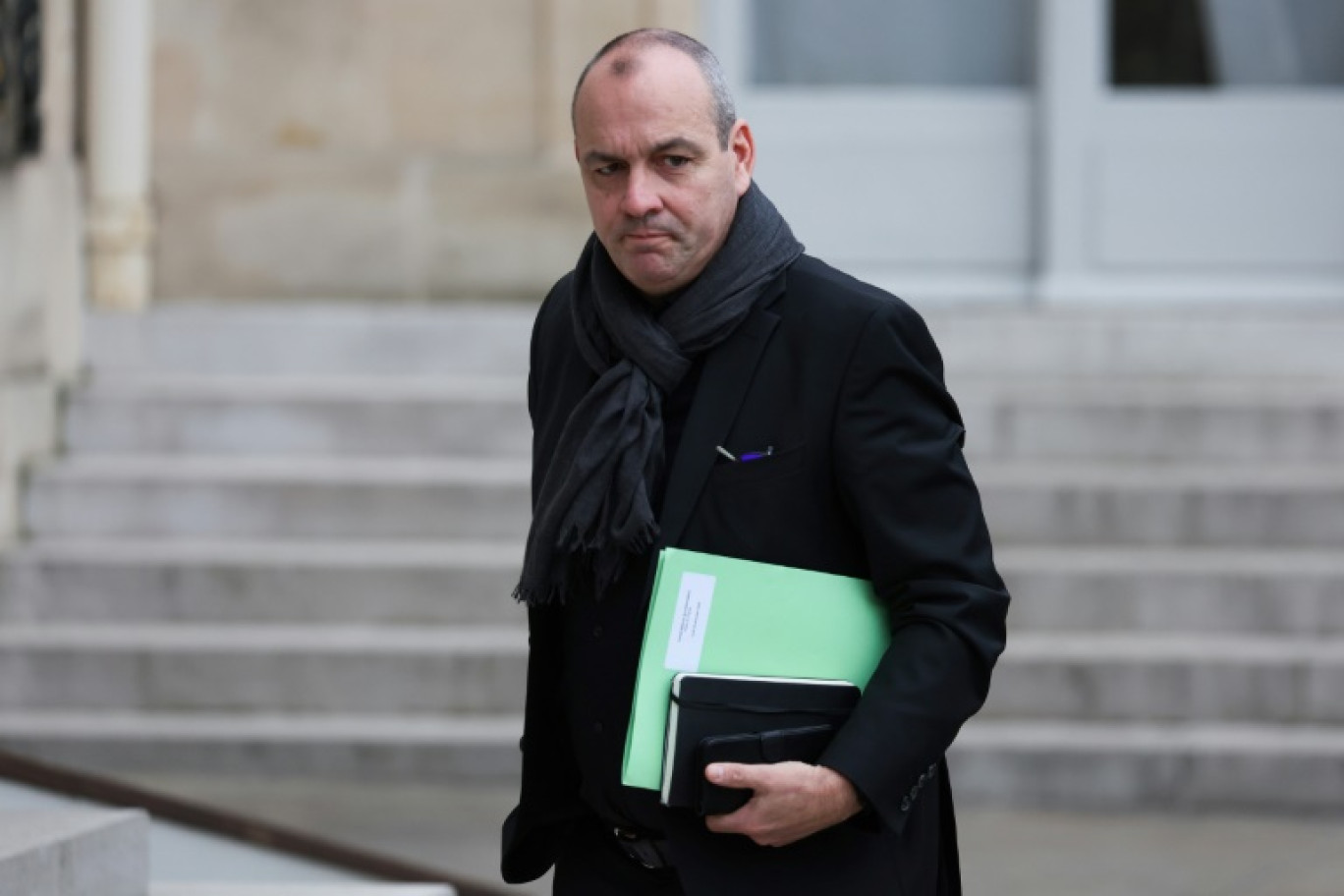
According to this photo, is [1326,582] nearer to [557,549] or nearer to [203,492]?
[203,492]

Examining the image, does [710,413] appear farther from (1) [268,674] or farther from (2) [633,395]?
(1) [268,674]

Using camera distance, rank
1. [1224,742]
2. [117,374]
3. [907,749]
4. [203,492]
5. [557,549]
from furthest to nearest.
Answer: [117,374] → [203,492] → [1224,742] → [557,549] → [907,749]

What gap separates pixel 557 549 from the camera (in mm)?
3027

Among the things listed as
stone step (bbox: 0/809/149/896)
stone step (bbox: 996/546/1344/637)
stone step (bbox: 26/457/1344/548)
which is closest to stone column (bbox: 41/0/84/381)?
stone step (bbox: 26/457/1344/548)

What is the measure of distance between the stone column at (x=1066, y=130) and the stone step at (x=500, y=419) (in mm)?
911

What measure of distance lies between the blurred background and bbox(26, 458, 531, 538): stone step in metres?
0.02

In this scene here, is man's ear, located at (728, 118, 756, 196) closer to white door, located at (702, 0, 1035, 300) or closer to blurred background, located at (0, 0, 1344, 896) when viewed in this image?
blurred background, located at (0, 0, 1344, 896)

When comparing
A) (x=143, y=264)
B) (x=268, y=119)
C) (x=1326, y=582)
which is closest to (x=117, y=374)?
(x=143, y=264)

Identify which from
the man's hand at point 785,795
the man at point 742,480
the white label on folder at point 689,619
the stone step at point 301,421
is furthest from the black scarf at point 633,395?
the stone step at point 301,421

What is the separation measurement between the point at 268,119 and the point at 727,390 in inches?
260

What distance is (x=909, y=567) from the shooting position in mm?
2838

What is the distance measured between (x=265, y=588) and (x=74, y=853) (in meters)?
3.92

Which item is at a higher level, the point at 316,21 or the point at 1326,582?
the point at 316,21

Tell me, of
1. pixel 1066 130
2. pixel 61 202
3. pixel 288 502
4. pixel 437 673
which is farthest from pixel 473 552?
pixel 1066 130
